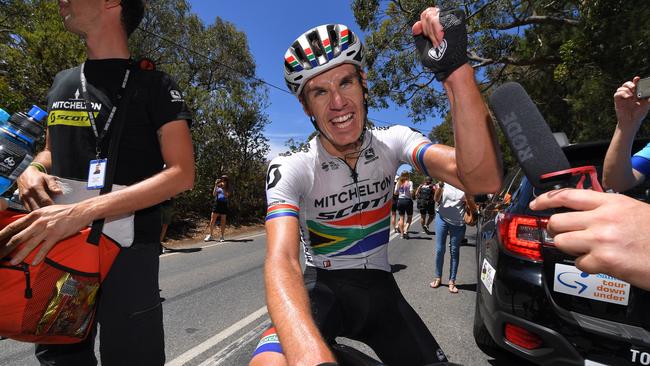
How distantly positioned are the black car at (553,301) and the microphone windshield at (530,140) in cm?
185

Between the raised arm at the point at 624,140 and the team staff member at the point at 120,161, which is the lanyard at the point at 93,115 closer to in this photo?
the team staff member at the point at 120,161

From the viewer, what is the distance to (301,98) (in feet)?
7.81

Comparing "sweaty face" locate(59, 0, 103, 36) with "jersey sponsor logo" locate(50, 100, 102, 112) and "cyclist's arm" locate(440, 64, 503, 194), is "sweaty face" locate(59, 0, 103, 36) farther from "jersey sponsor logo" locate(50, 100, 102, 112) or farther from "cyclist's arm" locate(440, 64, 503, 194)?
"cyclist's arm" locate(440, 64, 503, 194)

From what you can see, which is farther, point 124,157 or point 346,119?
point 346,119

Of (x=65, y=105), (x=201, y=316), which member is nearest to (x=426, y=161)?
(x=65, y=105)

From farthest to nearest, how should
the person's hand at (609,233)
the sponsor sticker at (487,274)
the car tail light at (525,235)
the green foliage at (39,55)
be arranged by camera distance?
the green foliage at (39,55) < the sponsor sticker at (487,274) < the car tail light at (525,235) < the person's hand at (609,233)

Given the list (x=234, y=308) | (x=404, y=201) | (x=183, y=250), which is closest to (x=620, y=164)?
(x=234, y=308)

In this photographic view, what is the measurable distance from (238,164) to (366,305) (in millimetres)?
19335

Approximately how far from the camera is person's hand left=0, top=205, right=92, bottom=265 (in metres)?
1.22

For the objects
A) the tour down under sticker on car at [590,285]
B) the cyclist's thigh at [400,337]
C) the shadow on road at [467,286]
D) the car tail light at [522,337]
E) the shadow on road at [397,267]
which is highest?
the tour down under sticker on car at [590,285]

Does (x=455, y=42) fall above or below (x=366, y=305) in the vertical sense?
above

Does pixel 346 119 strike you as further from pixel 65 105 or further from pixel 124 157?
pixel 65 105

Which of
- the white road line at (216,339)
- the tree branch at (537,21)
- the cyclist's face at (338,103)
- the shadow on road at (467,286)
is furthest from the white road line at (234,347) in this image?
the tree branch at (537,21)

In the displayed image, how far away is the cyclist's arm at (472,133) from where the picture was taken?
1.47m
